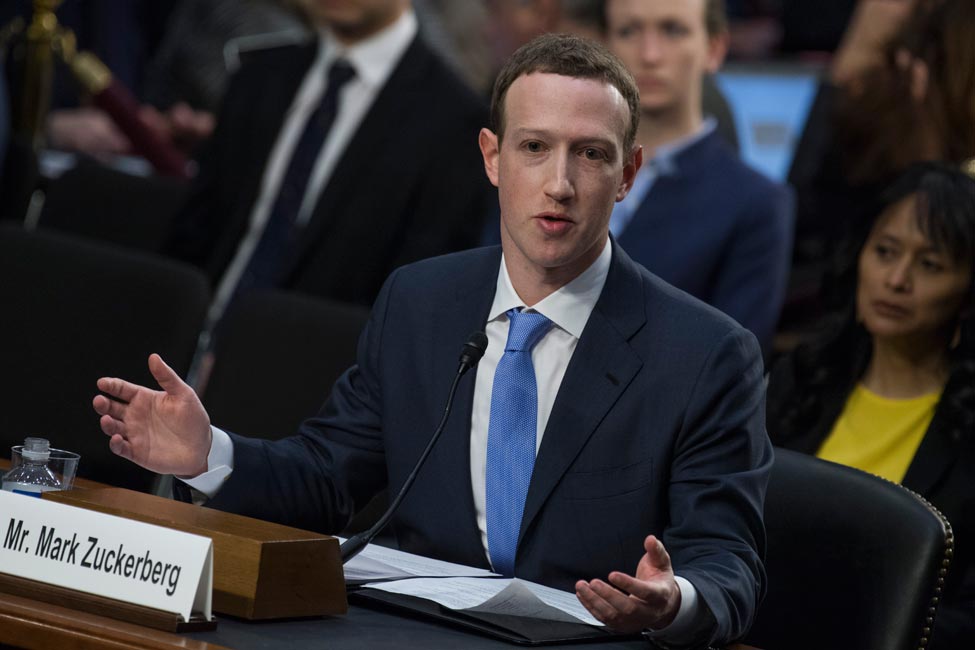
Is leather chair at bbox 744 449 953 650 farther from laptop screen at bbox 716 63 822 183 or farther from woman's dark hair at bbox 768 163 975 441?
laptop screen at bbox 716 63 822 183

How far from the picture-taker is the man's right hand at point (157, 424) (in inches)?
76.1

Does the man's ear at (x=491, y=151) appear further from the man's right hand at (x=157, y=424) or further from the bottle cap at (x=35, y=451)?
the bottle cap at (x=35, y=451)

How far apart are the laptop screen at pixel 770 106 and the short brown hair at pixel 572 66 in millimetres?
2620

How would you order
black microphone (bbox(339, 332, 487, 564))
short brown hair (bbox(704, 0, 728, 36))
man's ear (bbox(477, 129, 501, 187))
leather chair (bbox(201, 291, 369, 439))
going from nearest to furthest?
1. black microphone (bbox(339, 332, 487, 564))
2. man's ear (bbox(477, 129, 501, 187))
3. leather chair (bbox(201, 291, 369, 439))
4. short brown hair (bbox(704, 0, 728, 36))

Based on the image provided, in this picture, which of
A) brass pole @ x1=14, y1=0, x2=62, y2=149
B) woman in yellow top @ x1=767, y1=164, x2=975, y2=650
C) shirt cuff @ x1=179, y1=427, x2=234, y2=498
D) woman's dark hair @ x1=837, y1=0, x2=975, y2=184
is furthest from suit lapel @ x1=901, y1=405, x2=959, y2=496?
brass pole @ x1=14, y1=0, x2=62, y2=149

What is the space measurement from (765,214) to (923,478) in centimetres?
99

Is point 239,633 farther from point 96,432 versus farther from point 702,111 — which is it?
point 702,111

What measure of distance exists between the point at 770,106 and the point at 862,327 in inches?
72.0

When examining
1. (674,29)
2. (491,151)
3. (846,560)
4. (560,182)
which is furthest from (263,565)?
(674,29)

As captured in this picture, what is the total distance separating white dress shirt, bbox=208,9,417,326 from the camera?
3938mm

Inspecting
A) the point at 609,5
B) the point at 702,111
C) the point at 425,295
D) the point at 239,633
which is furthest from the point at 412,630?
the point at 702,111

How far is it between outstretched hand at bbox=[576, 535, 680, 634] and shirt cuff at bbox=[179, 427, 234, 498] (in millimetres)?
596

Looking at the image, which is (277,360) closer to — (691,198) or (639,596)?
(691,198)

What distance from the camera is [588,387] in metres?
2.04
